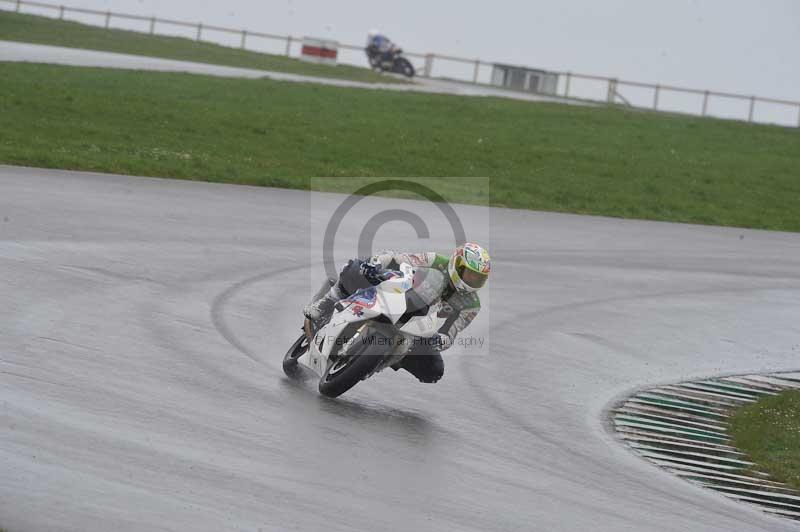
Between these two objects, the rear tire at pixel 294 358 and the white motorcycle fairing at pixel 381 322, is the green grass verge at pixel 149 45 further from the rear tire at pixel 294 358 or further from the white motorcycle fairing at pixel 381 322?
the white motorcycle fairing at pixel 381 322

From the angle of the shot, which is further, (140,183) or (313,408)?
(140,183)

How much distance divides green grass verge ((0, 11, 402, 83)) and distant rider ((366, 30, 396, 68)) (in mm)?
963

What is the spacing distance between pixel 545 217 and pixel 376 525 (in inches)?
680

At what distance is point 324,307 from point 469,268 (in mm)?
1422

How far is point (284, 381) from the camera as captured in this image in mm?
10414

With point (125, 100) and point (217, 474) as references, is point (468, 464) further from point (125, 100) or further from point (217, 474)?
point (125, 100)

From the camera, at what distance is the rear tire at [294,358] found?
35.0 feet

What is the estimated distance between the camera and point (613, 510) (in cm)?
815

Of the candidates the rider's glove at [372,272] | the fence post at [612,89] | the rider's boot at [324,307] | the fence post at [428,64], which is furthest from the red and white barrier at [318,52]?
the rider's glove at [372,272]


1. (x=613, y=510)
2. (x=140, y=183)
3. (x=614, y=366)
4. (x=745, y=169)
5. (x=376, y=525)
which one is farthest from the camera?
(x=745, y=169)

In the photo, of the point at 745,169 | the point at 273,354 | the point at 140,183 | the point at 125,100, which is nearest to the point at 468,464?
the point at 273,354

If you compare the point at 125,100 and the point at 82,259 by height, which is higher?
the point at 125,100

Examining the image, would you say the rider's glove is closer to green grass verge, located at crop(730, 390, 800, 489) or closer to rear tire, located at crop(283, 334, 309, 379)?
rear tire, located at crop(283, 334, 309, 379)

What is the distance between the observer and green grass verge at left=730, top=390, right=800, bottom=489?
10375 millimetres
